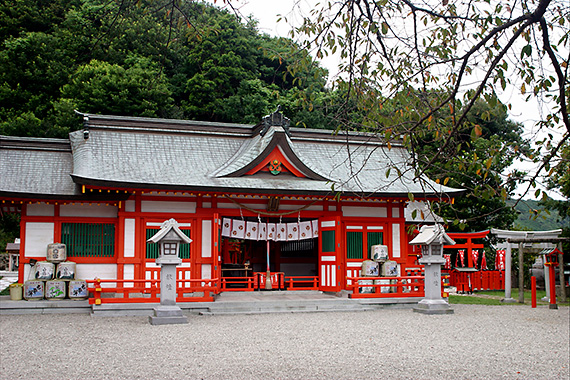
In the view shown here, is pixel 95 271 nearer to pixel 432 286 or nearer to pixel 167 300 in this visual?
pixel 167 300

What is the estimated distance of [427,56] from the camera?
200 inches

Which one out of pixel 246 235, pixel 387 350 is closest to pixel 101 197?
pixel 246 235

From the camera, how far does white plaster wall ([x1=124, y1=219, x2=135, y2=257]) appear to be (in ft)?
46.9

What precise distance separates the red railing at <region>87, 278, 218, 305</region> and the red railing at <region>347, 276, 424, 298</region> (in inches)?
156

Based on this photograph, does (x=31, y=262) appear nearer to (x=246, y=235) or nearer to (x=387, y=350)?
(x=246, y=235)

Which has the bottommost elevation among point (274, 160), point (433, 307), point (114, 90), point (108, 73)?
point (433, 307)

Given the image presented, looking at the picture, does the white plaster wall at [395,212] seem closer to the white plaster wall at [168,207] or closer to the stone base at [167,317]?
the white plaster wall at [168,207]

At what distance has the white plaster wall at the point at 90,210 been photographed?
47.2ft

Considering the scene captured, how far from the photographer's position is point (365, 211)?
16.5 m

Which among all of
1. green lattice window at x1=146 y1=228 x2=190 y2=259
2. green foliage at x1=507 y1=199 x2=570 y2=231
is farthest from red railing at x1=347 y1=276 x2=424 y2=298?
green lattice window at x1=146 y1=228 x2=190 y2=259

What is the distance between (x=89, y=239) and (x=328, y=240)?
271 inches

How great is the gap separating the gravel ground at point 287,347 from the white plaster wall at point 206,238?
2610 millimetres

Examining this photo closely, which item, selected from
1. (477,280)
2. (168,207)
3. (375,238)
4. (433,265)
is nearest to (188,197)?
(168,207)

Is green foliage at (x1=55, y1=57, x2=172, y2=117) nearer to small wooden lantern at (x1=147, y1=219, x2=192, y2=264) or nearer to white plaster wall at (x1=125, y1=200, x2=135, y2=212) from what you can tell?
white plaster wall at (x1=125, y1=200, x2=135, y2=212)
